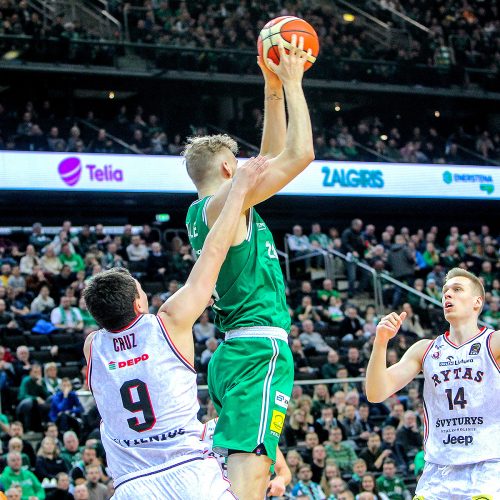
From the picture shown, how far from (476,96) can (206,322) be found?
62.7 feet

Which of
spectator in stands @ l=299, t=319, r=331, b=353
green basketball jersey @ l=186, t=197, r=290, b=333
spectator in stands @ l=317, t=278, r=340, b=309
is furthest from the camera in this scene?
spectator in stands @ l=317, t=278, r=340, b=309

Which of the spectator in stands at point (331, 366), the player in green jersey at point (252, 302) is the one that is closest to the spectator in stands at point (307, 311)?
the spectator in stands at point (331, 366)

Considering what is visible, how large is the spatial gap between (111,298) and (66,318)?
13.7 m

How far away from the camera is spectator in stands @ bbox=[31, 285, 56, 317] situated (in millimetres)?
18972

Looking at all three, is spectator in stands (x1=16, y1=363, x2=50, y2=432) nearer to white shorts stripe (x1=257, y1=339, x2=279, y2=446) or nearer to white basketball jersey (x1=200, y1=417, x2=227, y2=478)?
white basketball jersey (x1=200, y1=417, x2=227, y2=478)

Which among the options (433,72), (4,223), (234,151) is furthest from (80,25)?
(234,151)

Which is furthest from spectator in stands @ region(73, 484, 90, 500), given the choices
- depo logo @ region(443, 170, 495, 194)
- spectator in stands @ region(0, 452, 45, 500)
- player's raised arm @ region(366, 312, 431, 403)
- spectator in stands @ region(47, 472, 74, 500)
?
depo logo @ region(443, 170, 495, 194)

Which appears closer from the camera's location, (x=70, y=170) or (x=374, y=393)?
(x=374, y=393)

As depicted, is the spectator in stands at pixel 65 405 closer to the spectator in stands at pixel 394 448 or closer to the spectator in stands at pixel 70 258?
the spectator in stands at pixel 394 448

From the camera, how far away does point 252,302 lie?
19.5 ft

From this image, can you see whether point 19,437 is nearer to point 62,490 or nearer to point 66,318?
point 62,490

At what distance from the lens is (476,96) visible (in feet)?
113

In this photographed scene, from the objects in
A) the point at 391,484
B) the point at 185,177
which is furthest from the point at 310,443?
the point at 185,177

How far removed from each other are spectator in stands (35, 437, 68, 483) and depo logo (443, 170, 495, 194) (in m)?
20.1
